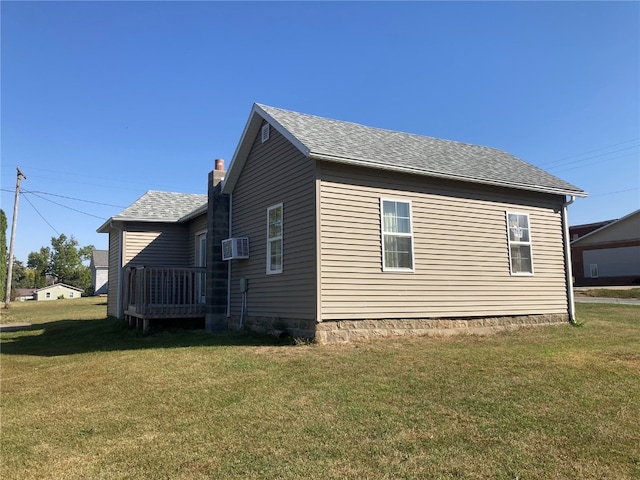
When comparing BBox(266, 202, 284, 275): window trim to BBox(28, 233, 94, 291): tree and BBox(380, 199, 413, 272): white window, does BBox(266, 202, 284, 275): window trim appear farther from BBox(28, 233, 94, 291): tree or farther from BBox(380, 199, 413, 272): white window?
BBox(28, 233, 94, 291): tree

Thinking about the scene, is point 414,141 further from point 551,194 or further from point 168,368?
point 168,368

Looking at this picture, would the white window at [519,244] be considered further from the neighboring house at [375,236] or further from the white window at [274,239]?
the white window at [274,239]

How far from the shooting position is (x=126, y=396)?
6.07 metres

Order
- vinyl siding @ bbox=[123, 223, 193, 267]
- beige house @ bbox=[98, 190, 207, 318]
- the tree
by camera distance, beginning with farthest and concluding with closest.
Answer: the tree → vinyl siding @ bbox=[123, 223, 193, 267] → beige house @ bbox=[98, 190, 207, 318]

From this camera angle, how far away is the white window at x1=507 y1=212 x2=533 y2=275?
12134 millimetres

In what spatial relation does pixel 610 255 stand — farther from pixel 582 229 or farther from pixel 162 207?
pixel 162 207

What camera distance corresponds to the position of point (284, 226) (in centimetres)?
1059

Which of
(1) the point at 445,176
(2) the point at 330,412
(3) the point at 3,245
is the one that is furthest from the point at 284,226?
(3) the point at 3,245

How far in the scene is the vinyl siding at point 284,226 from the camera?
31.6ft

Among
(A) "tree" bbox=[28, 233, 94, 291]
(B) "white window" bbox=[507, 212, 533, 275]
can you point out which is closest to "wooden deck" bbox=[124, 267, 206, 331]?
(B) "white window" bbox=[507, 212, 533, 275]

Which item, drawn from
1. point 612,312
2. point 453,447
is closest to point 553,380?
point 453,447

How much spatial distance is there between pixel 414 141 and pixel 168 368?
9.07 metres

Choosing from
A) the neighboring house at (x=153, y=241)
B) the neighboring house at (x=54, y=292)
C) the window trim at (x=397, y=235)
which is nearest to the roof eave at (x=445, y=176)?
the window trim at (x=397, y=235)

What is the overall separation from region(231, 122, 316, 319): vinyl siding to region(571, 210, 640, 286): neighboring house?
35409 mm
